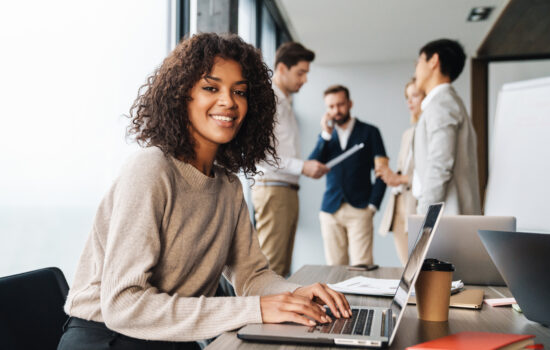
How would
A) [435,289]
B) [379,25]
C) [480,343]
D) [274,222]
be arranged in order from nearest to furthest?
[480,343]
[435,289]
[274,222]
[379,25]

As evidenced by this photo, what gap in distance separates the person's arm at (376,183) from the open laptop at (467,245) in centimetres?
213

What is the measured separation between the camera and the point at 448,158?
2.45 metres

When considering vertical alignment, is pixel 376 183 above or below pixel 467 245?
above

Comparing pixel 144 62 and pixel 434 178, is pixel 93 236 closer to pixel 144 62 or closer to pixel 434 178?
pixel 144 62

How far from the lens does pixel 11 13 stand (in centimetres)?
139

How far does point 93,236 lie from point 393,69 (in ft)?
18.0

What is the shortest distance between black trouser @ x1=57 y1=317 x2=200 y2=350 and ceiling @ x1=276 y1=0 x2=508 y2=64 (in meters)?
3.56

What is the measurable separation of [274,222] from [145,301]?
1980 mm

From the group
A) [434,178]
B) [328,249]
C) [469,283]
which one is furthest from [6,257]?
[328,249]

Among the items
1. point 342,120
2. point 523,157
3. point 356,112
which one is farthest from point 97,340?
point 356,112

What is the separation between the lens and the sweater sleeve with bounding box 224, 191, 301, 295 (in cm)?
134

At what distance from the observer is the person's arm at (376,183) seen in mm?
3686

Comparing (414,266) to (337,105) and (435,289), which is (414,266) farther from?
(337,105)

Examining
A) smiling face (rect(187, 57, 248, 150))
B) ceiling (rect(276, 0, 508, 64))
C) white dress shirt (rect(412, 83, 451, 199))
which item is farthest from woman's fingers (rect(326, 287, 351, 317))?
ceiling (rect(276, 0, 508, 64))
